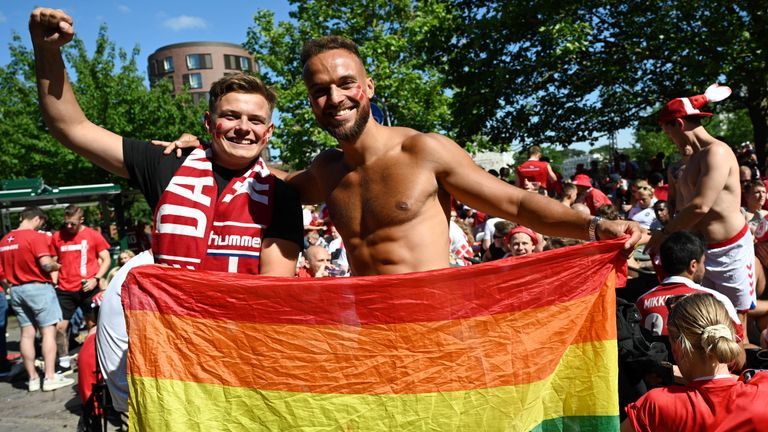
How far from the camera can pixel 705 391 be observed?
2.34 m

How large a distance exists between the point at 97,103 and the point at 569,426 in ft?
83.4

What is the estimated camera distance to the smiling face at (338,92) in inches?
95.7

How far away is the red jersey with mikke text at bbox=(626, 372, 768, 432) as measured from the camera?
221cm

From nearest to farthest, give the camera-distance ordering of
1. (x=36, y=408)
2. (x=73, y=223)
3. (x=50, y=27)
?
(x=50, y=27)
(x=36, y=408)
(x=73, y=223)

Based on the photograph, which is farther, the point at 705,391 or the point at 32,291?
the point at 32,291

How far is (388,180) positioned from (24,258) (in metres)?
5.98

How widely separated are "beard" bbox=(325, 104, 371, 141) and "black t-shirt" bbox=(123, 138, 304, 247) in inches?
14.0

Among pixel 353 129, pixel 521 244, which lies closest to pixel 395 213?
pixel 353 129

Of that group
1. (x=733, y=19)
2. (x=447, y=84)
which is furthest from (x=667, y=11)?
(x=447, y=84)

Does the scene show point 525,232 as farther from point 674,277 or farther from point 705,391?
point 705,391

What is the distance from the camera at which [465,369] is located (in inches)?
84.7

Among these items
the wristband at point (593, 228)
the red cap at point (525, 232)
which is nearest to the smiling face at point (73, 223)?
the red cap at point (525, 232)

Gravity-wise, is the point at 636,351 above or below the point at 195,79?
below

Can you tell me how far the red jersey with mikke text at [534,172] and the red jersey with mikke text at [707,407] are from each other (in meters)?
6.47
